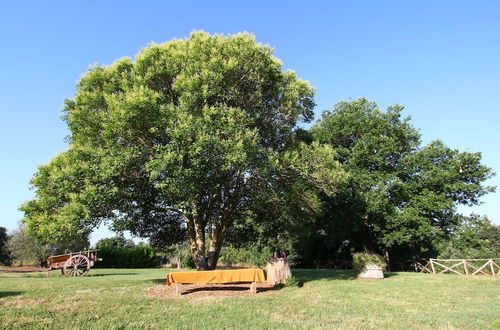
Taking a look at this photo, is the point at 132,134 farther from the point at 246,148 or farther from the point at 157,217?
the point at 157,217

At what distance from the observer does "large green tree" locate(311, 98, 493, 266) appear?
24984 mm

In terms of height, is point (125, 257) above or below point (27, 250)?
below

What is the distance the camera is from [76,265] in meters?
21.9

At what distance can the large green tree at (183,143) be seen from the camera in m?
12.0

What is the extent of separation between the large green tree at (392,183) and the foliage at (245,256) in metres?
10.9

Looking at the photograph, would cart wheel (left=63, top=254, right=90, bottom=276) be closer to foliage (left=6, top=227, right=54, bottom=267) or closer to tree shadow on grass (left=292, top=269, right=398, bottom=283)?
tree shadow on grass (left=292, top=269, right=398, bottom=283)

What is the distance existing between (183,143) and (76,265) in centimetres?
1590

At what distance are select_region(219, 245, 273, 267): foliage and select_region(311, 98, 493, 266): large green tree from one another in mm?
10861

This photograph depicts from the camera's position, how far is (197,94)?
41.8 feet

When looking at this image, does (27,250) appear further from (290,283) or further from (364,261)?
(364,261)

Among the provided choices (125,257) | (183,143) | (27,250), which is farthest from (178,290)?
(27,250)

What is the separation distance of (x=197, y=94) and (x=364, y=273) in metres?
13.1

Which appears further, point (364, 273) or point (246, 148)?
point (364, 273)

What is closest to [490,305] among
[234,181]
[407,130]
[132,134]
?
[234,181]
